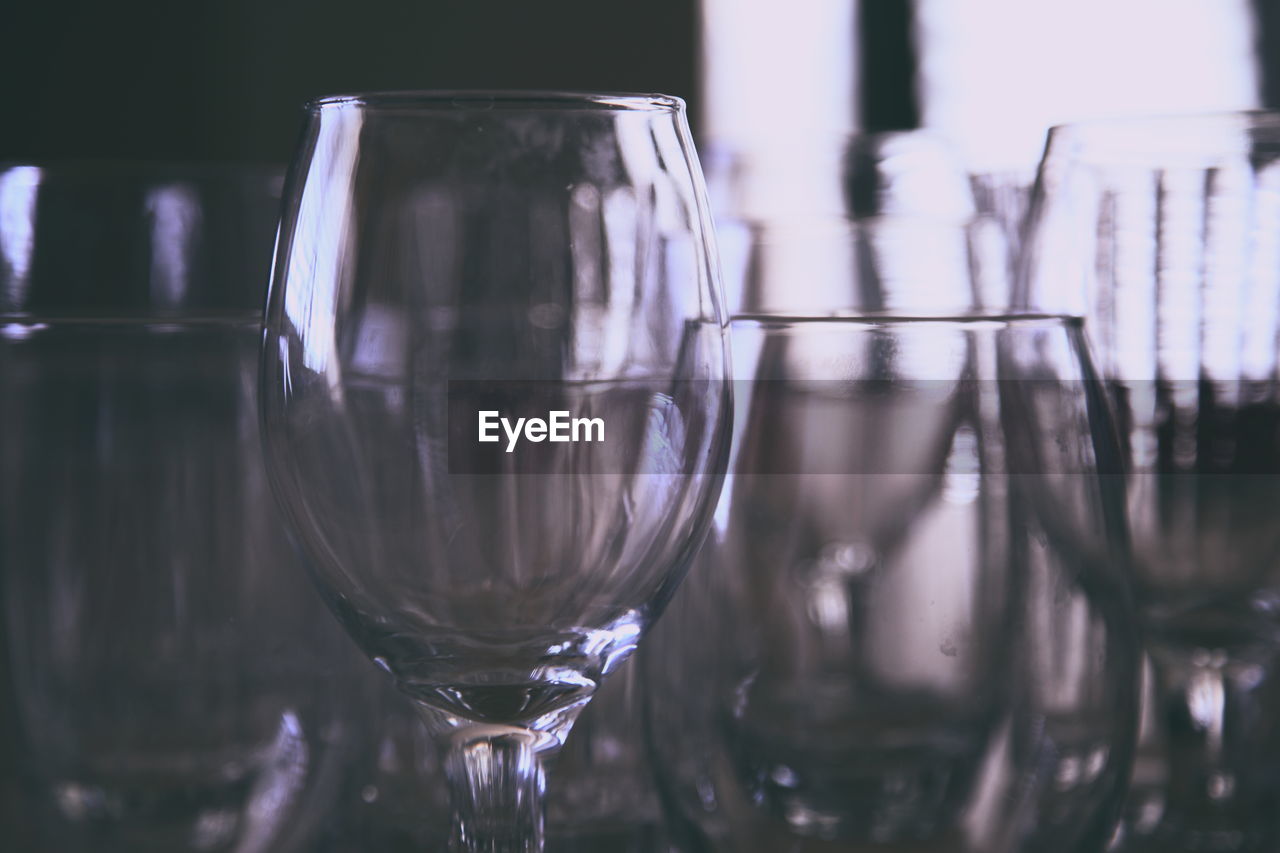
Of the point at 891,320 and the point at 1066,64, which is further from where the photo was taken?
the point at 1066,64

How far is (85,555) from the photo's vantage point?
11.8 inches

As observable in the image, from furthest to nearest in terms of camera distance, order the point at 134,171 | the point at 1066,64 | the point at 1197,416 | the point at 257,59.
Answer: the point at 257,59
the point at 1066,64
the point at 134,171
the point at 1197,416

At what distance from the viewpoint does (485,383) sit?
240 mm

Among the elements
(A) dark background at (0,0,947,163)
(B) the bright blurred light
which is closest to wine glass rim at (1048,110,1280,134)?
(B) the bright blurred light

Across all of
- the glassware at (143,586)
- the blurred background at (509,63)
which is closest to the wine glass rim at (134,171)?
the glassware at (143,586)

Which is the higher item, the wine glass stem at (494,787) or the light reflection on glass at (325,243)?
the light reflection on glass at (325,243)

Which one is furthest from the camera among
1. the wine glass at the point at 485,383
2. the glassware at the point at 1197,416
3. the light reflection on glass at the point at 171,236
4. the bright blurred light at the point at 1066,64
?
the bright blurred light at the point at 1066,64

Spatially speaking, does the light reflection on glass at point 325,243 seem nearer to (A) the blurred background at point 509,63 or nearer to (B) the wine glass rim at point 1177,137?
(B) the wine glass rim at point 1177,137

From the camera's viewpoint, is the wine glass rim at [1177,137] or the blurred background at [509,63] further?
the blurred background at [509,63]

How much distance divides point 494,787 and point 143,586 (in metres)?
0.09

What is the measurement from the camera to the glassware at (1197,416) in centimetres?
35

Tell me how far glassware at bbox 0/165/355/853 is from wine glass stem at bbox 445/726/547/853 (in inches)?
3.0

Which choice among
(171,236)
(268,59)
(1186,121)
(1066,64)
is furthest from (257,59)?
(1186,121)

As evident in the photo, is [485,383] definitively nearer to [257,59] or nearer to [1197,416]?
[1197,416]
